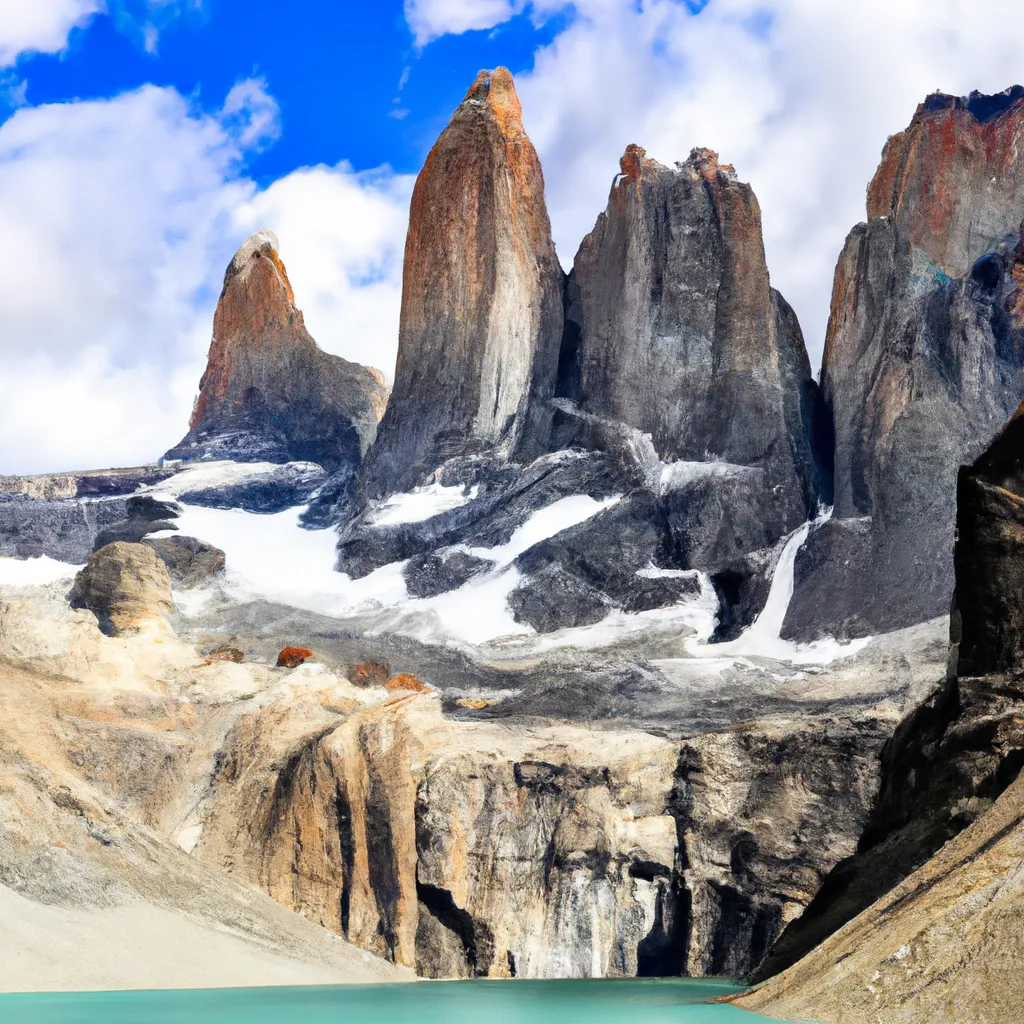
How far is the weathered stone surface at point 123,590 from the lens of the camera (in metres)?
59.4

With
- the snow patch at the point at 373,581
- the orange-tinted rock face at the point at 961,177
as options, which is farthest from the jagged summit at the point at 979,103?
the snow patch at the point at 373,581

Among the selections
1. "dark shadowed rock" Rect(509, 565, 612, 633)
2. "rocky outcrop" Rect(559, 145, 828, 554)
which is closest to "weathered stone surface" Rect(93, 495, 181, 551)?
"dark shadowed rock" Rect(509, 565, 612, 633)

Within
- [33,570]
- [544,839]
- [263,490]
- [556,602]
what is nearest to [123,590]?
[556,602]

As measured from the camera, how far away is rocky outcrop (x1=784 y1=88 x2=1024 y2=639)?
59969mm

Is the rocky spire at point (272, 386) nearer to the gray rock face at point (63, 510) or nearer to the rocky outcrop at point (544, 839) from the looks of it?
the gray rock face at point (63, 510)

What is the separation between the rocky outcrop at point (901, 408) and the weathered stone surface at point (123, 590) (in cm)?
2681

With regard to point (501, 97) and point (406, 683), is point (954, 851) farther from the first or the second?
point (501, 97)

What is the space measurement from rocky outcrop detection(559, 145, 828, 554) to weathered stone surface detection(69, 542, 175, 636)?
1024 inches

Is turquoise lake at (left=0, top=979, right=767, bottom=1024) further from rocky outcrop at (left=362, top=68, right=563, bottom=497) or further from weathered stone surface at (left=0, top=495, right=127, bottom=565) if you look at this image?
weathered stone surface at (left=0, top=495, right=127, bottom=565)

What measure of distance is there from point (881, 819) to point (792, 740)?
1124cm

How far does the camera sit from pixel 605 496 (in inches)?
2923

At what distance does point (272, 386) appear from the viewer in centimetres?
10250

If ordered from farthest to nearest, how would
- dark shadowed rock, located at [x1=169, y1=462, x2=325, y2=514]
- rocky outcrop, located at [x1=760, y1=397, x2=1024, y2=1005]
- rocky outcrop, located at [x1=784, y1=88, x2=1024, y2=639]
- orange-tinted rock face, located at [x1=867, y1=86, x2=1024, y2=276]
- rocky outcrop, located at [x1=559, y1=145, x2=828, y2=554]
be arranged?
dark shadowed rock, located at [x1=169, y1=462, x2=325, y2=514] → orange-tinted rock face, located at [x1=867, y1=86, x2=1024, y2=276] → rocky outcrop, located at [x1=559, y1=145, x2=828, y2=554] → rocky outcrop, located at [x1=784, y1=88, x2=1024, y2=639] → rocky outcrop, located at [x1=760, y1=397, x2=1024, y2=1005]

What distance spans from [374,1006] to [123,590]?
39.9 metres
